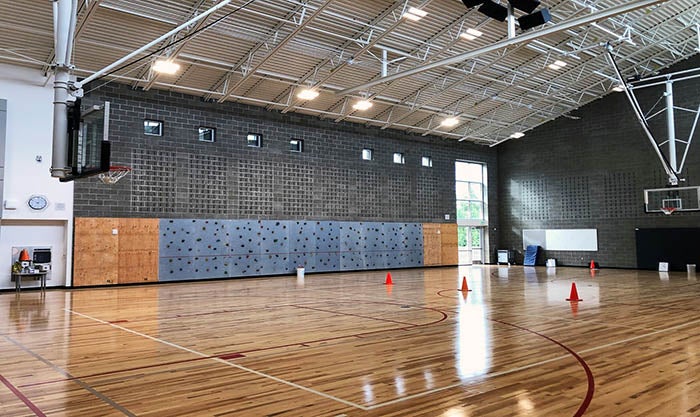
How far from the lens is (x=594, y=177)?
23.8 m

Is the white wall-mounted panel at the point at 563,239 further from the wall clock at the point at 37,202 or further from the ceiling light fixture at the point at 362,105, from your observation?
the wall clock at the point at 37,202

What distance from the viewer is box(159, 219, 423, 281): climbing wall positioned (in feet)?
57.8

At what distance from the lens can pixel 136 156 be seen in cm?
1675

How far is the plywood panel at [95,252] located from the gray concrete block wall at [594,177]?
19.4m

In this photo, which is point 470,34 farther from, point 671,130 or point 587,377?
point 587,377

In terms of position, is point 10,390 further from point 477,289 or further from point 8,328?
point 477,289

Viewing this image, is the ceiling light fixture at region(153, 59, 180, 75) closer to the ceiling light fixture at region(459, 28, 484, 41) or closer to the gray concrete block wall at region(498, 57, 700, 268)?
the ceiling light fixture at region(459, 28, 484, 41)

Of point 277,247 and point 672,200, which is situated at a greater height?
point 672,200

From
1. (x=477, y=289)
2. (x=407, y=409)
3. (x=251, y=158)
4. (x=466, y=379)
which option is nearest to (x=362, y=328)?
(x=466, y=379)

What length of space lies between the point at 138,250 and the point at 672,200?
67.1 feet

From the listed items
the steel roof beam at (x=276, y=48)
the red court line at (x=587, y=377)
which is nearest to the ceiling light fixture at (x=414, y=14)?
the steel roof beam at (x=276, y=48)

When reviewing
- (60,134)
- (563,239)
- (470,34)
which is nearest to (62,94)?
(60,134)

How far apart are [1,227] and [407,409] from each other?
1497cm

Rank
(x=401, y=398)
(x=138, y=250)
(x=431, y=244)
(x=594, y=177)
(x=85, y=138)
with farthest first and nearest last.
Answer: (x=431, y=244) < (x=594, y=177) < (x=138, y=250) < (x=85, y=138) < (x=401, y=398)
